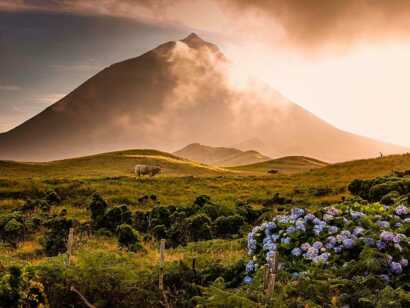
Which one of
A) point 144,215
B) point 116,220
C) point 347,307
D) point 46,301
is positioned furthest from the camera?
point 144,215

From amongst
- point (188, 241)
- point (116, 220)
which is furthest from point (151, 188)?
point (188, 241)

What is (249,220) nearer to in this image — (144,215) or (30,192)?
(144,215)

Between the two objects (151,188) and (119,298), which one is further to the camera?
(151,188)

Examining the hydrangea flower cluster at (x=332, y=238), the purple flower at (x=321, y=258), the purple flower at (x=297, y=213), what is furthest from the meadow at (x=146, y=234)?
the purple flower at (x=297, y=213)

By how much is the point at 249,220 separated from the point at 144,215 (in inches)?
286

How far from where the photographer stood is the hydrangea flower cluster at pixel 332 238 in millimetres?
11047

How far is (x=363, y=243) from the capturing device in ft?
37.1

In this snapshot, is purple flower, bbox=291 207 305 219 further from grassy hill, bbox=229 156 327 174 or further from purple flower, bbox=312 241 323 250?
grassy hill, bbox=229 156 327 174

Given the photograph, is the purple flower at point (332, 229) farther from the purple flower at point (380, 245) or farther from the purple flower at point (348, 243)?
the purple flower at point (380, 245)

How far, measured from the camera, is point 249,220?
31547mm

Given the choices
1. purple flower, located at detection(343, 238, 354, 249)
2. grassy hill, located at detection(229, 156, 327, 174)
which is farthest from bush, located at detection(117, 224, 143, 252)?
grassy hill, located at detection(229, 156, 327, 174)

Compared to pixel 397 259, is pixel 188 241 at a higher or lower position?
lower

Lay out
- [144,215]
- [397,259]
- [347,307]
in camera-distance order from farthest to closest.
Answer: [144,215] → [397,259] → [347,307]

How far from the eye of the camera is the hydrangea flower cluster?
11.0 m
